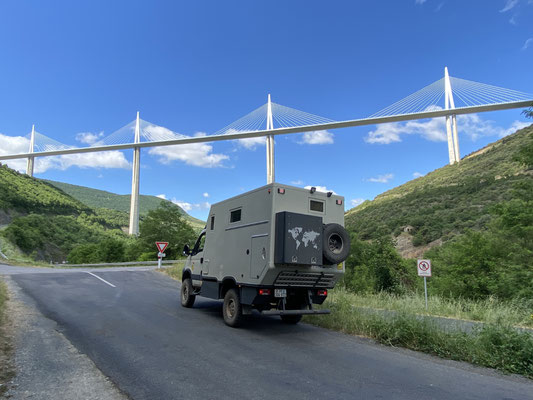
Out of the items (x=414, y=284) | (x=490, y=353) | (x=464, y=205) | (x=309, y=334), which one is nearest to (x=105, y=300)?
(x=309, y=334)

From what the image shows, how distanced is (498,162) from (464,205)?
55.8ft

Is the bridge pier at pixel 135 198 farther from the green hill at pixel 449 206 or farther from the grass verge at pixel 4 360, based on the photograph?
the grass verge at pixel 4 360

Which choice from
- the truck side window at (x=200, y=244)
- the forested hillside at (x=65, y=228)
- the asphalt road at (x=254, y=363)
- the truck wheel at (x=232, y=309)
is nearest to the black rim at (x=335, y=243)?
the asphalt road at (x=254, y=363)

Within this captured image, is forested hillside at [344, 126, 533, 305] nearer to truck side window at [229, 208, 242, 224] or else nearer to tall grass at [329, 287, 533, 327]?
tall grass at [329, 287, 533, 327]

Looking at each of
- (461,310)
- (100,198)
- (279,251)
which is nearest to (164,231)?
(461,310)

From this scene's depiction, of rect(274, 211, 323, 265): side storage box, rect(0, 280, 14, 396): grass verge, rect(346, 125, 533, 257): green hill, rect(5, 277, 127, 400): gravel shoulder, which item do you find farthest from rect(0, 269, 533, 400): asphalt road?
rect(346, 125, 533, 257): green hill

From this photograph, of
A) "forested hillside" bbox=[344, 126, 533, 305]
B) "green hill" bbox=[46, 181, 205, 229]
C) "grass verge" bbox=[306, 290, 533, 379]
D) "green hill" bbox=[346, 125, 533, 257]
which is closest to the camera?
"grass verge" bbox=[306, 290, 533, 379]

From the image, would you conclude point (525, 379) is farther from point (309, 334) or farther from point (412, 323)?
point (309, 334)

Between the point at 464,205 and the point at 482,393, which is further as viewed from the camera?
the point at 464,205

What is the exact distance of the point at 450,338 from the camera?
6.40 meters

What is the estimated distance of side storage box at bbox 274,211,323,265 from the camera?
7.32 m

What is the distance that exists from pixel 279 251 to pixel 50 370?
164 inches

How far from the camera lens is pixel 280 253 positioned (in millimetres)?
7309

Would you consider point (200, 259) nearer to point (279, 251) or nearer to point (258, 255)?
point (258, 255)
